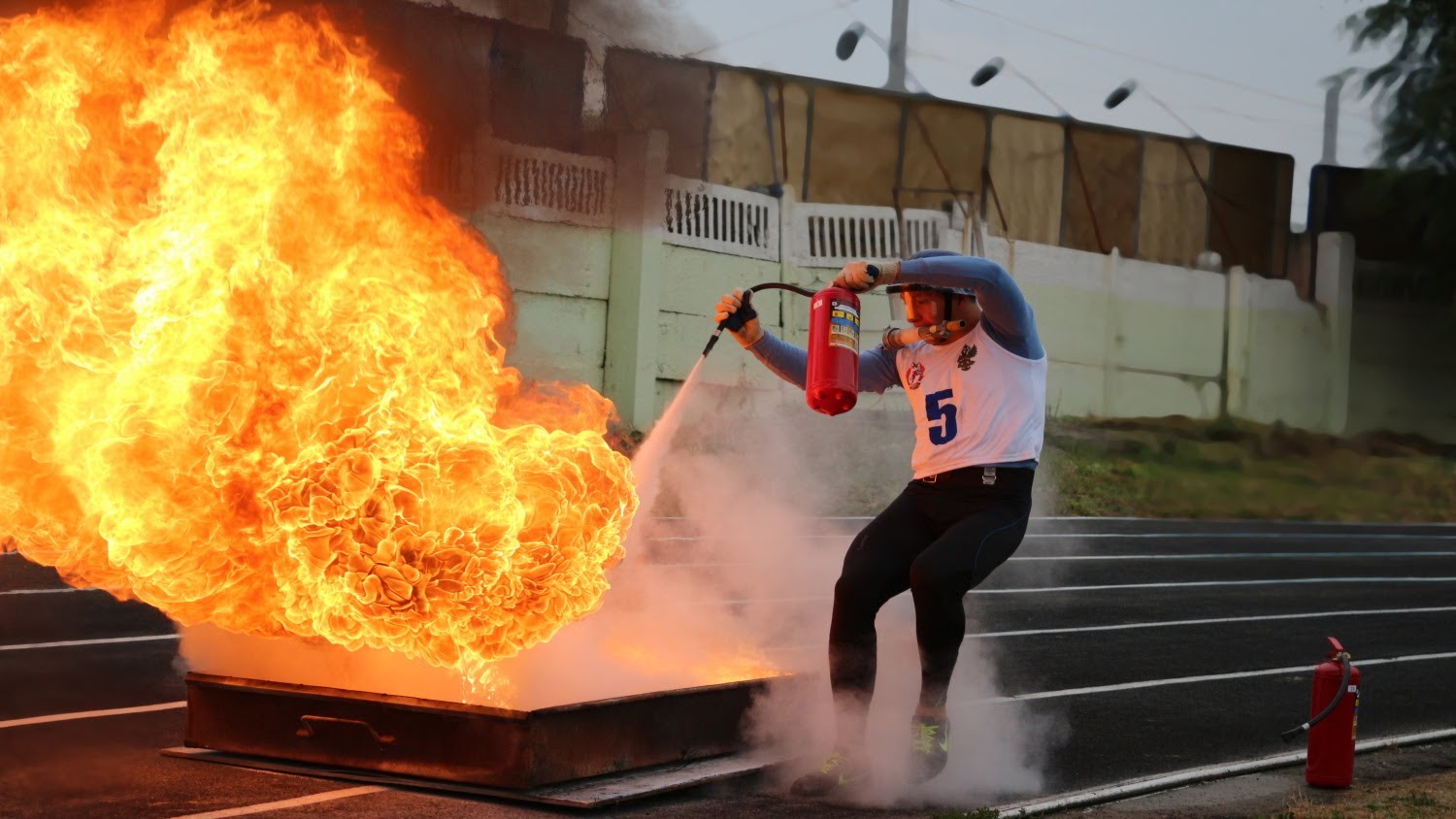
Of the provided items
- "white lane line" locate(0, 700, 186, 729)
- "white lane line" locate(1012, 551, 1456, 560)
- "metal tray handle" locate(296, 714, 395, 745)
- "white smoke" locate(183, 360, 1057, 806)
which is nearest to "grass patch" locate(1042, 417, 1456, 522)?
"white lane line" locate(1012, 551, 1456, 560)

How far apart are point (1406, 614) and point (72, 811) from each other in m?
12.3

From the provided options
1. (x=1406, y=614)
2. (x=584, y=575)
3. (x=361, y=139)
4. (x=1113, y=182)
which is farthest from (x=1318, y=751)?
(x=1113, y=182)

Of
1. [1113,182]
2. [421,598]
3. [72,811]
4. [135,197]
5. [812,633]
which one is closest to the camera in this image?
[72,811]

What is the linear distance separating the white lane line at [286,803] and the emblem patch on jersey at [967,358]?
2802 millimetres

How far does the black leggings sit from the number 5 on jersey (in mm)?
159

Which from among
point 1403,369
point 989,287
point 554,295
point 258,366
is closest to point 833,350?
point 989,287

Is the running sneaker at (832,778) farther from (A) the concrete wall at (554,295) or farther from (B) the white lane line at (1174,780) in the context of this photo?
(A) the concrete wall at (554,295)

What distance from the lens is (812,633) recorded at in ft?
28.8

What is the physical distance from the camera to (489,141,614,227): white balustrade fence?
66.3 ft

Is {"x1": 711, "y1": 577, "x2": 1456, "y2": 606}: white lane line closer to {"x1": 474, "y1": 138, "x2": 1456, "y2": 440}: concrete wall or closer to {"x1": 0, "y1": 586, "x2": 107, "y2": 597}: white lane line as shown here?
{"x1": 474, "y1": 138, "x2": 1456, "y2": 440}: concrete wall

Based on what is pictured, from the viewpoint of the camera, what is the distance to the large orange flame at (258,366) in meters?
6.28

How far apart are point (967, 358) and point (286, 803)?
313 cm

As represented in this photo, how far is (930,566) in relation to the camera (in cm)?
642

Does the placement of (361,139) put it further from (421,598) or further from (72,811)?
(72,811)
